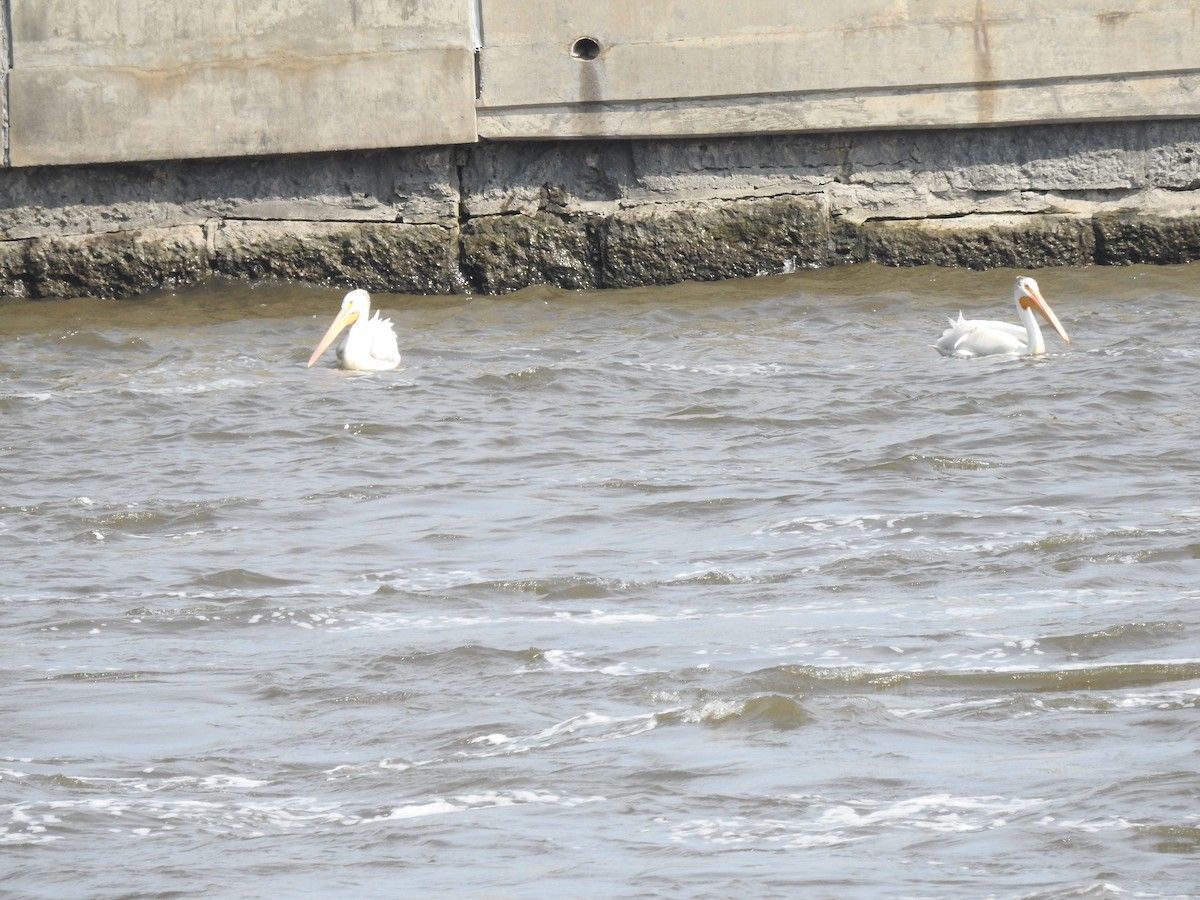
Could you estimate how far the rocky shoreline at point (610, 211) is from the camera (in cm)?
1171

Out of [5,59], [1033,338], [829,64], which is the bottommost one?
[1033,338]

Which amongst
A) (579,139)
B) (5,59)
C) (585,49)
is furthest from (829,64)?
(5,59)

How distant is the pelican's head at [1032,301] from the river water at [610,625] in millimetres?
250

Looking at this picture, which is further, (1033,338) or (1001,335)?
(1033,338)

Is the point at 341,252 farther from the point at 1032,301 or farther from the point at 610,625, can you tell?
the point at 610,625

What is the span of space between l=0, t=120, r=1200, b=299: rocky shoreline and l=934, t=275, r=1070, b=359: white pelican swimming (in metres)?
1.80

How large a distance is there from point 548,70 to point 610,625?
7.17 metres

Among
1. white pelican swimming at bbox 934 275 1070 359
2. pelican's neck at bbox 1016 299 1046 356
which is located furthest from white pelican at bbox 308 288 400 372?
pelican's neck at bbox 1016 299 1046 356

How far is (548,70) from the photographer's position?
11602 mm

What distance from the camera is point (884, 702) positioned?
4.19 metres

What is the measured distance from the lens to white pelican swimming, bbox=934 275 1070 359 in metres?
9.61

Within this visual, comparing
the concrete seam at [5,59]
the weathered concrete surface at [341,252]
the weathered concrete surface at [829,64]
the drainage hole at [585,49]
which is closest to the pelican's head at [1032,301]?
the weathered concrete surface at [829,64]

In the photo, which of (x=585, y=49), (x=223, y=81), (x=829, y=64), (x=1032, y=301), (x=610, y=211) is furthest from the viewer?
(x=610, y=211)

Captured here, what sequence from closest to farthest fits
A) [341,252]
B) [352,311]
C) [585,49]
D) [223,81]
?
[352,311], [585,49], [223,81], [341,252]
